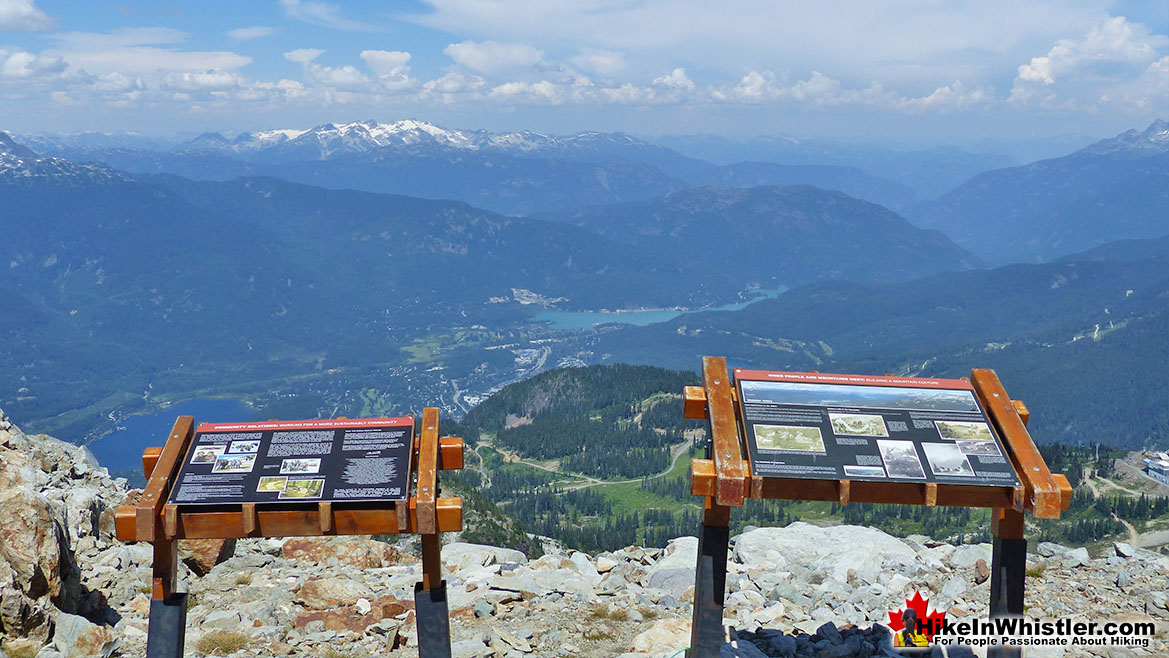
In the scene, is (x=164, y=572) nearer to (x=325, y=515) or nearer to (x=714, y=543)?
(x=325, y=515)

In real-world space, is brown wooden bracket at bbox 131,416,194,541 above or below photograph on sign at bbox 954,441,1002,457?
below

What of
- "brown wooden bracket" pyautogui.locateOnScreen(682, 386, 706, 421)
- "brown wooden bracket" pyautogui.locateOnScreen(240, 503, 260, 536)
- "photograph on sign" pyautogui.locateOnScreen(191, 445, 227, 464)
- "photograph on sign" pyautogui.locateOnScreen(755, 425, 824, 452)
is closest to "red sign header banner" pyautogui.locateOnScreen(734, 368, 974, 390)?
"brown wooden bracket" pyautogui.locateOnScreen(682, 386, 706, 421)

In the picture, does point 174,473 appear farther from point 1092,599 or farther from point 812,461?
point 1092,599

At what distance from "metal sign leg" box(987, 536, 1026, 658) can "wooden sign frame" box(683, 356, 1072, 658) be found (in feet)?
0.04

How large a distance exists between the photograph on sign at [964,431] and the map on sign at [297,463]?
25.4 feet

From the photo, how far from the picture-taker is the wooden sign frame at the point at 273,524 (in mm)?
11547

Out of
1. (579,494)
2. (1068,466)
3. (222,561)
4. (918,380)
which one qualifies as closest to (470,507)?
(222,561)

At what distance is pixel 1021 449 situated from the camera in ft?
38.8

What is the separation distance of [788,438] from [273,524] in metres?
7.34

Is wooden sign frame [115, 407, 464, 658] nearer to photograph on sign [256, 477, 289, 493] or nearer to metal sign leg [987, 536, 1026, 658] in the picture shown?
photograph on sign [256, 477, 289, 493]

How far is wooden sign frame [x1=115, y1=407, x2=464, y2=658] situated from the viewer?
1155 cm

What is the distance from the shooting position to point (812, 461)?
11.6m

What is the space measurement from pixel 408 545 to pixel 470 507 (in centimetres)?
3642

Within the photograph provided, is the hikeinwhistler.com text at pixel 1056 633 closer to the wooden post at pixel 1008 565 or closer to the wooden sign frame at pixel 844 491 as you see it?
the wooden post at pixel 1008 565
